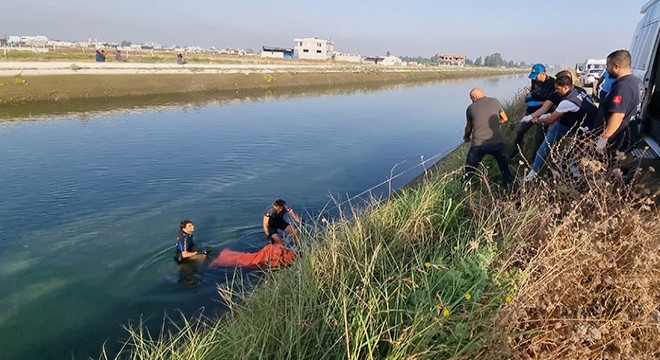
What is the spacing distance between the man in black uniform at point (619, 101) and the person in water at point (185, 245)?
5.96 meters

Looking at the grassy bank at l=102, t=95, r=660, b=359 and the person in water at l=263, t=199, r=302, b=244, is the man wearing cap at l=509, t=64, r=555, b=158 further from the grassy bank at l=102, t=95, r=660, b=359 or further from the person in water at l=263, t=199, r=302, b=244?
the person in water at l=263, t=199, r=302, b=244

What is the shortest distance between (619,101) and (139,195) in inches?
Answer: 393

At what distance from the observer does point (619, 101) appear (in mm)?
4609

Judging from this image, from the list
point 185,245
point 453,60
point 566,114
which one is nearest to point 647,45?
point 566,114

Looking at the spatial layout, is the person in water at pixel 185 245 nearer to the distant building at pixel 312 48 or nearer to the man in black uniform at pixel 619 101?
the man in black uniform at pixel 619 101

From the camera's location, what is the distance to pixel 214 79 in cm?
3591

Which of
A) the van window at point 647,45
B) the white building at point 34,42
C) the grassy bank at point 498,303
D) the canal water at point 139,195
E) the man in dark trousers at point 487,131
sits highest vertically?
the white building at point 34,42

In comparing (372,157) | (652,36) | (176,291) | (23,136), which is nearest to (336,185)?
(372,157)

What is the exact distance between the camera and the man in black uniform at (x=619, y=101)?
4.59 meters

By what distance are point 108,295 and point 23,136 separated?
42.7ft

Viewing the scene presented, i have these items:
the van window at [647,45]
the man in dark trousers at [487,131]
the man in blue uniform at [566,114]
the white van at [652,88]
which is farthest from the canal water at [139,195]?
the van window at [647,45]

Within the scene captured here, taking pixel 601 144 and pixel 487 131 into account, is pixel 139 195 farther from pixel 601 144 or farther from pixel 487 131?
pixel 601 144

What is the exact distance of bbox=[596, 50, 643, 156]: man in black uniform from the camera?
459cm

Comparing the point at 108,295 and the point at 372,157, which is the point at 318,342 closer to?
the point at 108,295
